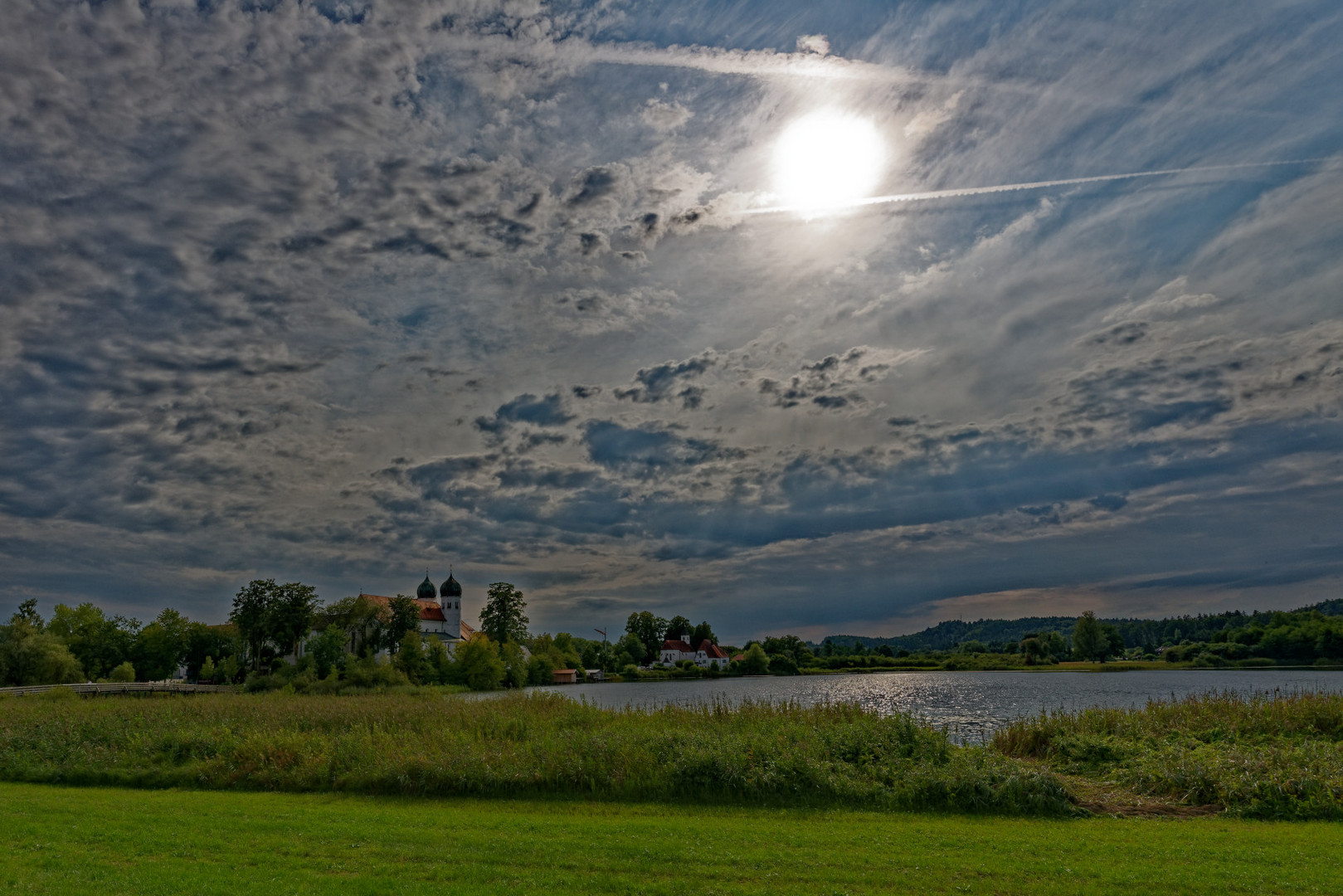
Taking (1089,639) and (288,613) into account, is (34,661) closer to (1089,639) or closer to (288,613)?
(288,613)

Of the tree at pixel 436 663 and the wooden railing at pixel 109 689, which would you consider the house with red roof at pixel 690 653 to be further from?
the wooden railing at pixel 109 689

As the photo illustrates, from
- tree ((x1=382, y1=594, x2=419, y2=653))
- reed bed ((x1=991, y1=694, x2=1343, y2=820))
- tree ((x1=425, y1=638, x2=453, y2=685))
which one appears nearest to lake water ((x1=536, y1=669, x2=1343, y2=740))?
reed bed ((x1=991, y1=694, x2=1343, y2=820))

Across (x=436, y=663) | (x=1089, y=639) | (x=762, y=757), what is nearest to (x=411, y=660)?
(x=436, y=663)

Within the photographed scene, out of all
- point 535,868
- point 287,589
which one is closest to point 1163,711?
point 535,868

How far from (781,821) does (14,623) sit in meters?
87.9

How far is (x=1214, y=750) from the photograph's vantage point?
742 inches

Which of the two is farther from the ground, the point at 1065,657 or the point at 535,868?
the point at 535,868

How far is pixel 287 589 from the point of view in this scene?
77312mm

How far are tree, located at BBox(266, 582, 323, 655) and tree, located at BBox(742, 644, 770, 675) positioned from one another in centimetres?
6277

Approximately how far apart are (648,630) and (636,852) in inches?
4972

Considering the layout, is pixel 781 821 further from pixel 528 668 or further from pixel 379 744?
pixel 528 668

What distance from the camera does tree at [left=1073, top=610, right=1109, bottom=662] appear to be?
11500 centimetres

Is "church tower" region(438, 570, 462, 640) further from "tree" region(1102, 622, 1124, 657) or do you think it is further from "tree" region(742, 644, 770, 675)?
"tree" region(1102, 622, 1124, 657)

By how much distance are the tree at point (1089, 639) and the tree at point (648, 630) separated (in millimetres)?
67766
